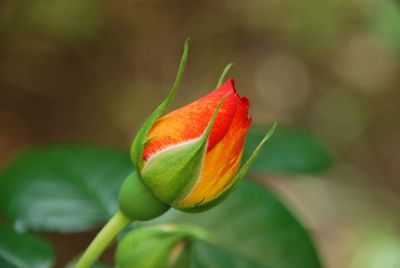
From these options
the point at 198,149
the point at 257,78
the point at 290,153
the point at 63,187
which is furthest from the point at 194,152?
the point at 257,78

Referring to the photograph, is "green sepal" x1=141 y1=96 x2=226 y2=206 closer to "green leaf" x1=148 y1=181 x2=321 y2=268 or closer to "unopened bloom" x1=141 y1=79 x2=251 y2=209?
"unopened bloom" x1=141 y1=79 x2=251 y2=209

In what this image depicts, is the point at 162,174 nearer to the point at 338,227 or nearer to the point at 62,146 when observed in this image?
the point at 62,146

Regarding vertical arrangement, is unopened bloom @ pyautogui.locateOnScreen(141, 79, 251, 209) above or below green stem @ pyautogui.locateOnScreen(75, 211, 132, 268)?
above

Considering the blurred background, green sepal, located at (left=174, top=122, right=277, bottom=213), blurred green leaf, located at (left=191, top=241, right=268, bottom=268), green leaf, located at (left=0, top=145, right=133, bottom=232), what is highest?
green sepal, located at (left=174, top=122, right=277, bottom=213)

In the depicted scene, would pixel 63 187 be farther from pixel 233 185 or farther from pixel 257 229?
pixel 233 185

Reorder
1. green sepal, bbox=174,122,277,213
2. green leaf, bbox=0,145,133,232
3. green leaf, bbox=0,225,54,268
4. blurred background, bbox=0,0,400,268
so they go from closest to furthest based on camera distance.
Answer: green sepal, bbox=174,122,277,213 → green leaf, bbox=0,225,54,268 → green leaf, bbox=0,145,133,232 → blurred background, bbox=0,0,400,268

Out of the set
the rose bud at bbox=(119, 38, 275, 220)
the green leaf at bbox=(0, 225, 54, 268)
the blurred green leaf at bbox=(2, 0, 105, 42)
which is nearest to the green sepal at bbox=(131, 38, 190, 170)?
the rose bud at bbox=(119, 38, 275, 220)
